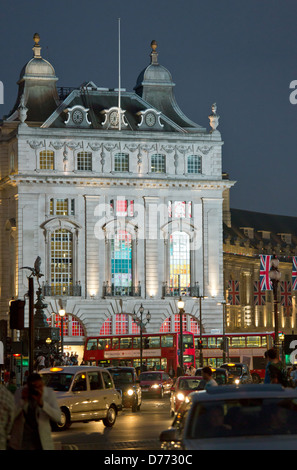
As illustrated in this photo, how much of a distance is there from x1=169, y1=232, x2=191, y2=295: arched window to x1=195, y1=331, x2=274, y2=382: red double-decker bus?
1836cm

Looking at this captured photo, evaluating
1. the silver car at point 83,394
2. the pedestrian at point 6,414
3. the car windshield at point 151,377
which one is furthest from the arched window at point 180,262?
the pedestrian at point 6,414

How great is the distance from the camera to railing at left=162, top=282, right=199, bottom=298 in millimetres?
112438

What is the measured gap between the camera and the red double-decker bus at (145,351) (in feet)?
290

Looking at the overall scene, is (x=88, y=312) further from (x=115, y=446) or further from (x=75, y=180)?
(x=115, y=446)

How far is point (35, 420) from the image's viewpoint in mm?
17172

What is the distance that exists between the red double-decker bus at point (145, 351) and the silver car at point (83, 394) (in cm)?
4848

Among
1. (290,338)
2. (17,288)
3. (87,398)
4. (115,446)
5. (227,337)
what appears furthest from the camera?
(17,288)

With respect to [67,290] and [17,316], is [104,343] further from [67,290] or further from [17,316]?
[17,316]

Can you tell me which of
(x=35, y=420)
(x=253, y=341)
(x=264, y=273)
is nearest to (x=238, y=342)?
(x=253, y=341)

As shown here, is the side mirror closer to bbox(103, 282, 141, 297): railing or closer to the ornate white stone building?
the ornate white stone building

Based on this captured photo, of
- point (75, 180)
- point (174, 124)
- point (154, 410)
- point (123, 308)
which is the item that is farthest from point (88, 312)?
point (154, 410)

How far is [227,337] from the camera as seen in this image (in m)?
90.6

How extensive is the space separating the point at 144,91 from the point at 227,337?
35.6m

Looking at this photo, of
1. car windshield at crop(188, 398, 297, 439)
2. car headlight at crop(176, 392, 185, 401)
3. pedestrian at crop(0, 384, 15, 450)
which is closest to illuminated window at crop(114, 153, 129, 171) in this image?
car headlight at crop(176, 392, 185, 401)
